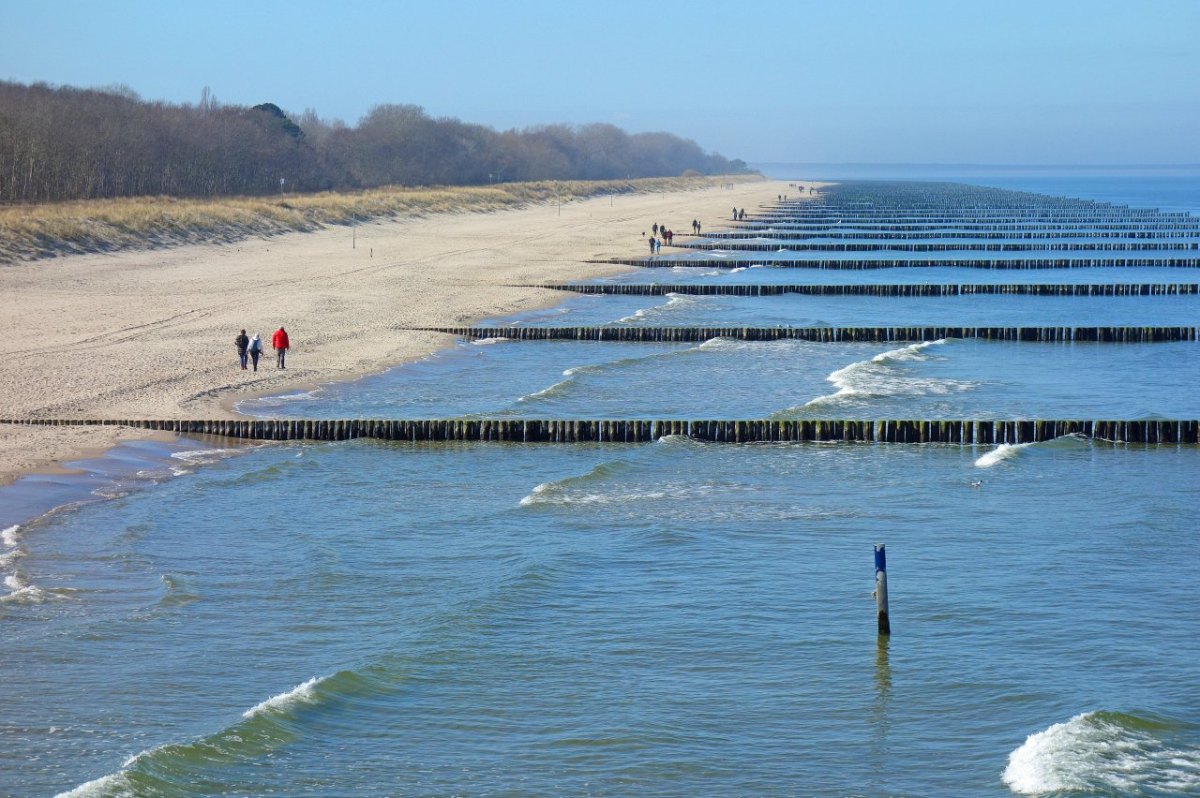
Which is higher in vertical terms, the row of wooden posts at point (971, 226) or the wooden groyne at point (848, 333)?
the row of wooden posts at point (971, 226)

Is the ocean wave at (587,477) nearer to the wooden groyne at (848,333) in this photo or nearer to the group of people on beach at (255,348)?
the group of people on beach at (255,348)

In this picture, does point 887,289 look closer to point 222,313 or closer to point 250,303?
point 250,303

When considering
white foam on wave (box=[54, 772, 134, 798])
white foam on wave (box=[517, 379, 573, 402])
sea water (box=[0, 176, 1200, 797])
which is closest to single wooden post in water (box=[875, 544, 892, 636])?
sea water (box=[0, 176, 1200, 797])

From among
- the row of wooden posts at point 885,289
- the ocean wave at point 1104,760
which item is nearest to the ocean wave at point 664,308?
the row of wooden posts at point 885,289

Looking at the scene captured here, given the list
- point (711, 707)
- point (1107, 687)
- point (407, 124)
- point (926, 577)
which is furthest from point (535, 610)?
point (407, 124)

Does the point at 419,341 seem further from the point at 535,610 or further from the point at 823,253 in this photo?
the point at 823,253

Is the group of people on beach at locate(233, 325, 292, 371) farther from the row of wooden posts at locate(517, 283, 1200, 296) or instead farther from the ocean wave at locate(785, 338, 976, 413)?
the row of wooden posts at locate(517, 283, 1200, 296)
